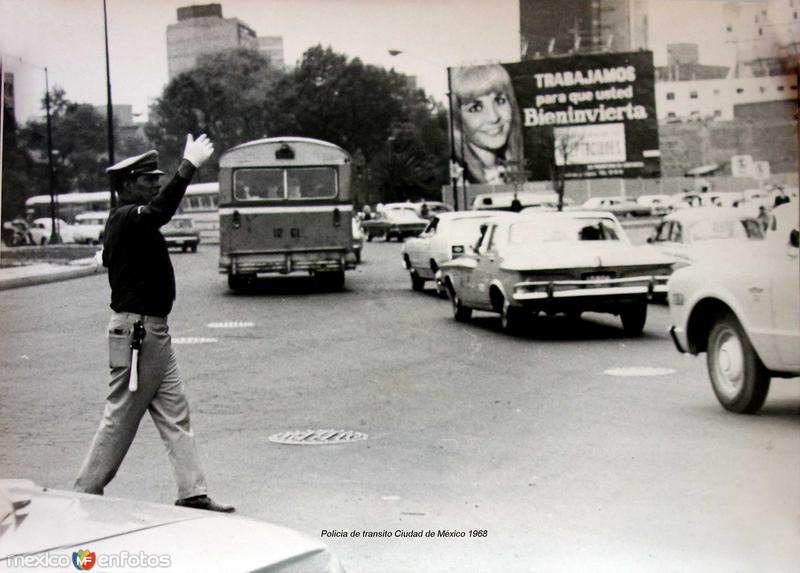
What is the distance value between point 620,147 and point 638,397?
57.1ft

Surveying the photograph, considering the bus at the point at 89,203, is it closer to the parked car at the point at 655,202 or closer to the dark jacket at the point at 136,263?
the dark jacket at the point at 136,263

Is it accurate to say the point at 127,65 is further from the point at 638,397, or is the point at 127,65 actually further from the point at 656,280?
the point at 656,280

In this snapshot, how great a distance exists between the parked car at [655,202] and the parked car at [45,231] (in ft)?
45.6

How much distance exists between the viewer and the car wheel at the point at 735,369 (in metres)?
7.41

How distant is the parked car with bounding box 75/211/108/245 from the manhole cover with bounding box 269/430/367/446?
5.65 feet

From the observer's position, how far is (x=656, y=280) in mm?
11750

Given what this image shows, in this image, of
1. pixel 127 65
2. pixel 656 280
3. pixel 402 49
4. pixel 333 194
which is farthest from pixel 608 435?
pixel 333 194

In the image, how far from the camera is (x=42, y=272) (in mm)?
6906

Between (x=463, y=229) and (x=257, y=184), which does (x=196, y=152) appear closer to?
(x=257, y=184)

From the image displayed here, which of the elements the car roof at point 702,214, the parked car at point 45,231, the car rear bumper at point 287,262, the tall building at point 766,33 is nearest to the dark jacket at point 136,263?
the parked car at point 45,231

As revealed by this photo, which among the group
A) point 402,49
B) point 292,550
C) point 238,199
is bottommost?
point 292,550

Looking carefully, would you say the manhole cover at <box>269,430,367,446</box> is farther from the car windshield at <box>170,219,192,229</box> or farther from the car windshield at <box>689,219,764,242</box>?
the car windshield at <box>689,219,764,242</box>

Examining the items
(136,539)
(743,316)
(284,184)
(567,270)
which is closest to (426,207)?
(284,184)

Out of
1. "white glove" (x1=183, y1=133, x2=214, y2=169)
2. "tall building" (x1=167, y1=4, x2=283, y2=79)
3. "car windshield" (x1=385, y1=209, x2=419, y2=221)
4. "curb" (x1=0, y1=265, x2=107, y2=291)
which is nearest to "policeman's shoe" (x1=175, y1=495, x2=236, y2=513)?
"curb" (x1=0, y1=265, x2=107, y2=291)
